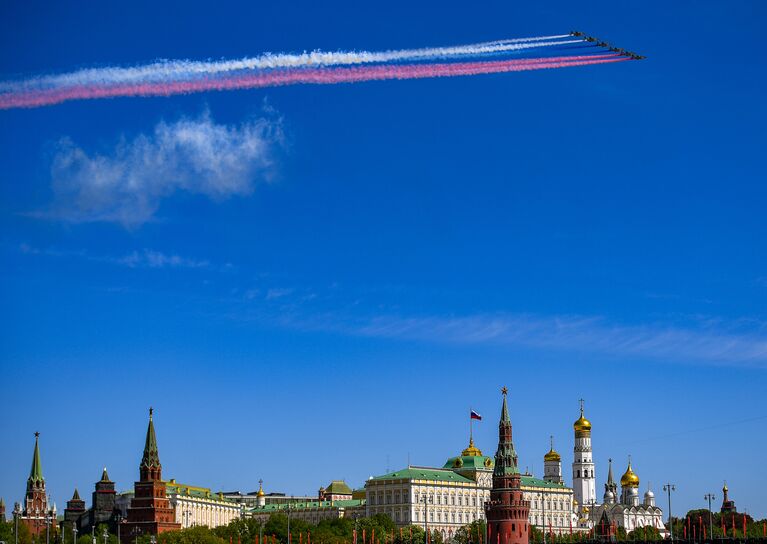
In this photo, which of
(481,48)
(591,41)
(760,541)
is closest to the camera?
(481,48)

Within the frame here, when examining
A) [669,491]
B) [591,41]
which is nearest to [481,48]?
[591,41]

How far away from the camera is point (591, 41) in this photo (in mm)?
123812

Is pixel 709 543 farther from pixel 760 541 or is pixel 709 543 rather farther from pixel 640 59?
pixel 640 59

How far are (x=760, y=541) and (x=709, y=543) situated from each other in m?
7.80

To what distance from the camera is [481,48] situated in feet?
347

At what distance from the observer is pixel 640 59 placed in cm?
12394

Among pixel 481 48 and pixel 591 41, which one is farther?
pixel 591 41

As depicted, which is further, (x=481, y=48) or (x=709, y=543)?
(x=709, y=543)

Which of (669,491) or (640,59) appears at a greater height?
(640,59)

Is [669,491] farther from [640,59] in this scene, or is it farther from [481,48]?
[481,48]

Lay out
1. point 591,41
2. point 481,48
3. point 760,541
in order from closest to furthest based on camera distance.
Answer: point 481,48
point 591,41
point 760,541

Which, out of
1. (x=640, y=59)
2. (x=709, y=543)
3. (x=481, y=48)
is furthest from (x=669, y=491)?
(x=481, y=48)

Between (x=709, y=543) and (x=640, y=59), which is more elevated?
(x=640, y=59)

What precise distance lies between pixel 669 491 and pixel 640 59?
297 ft
